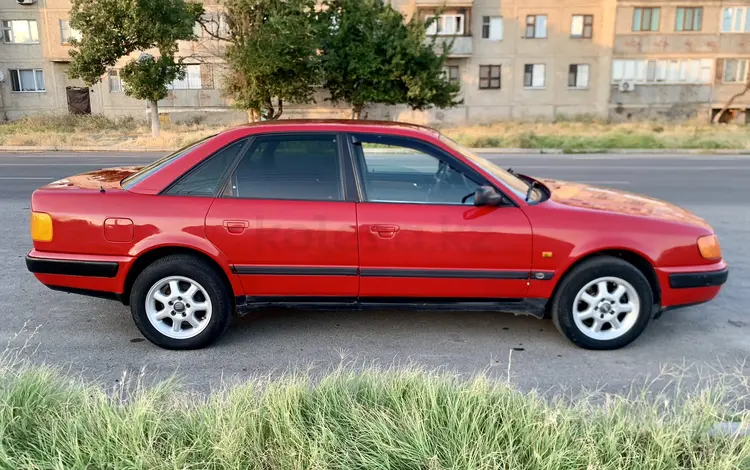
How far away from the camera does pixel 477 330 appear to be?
484 centimetres

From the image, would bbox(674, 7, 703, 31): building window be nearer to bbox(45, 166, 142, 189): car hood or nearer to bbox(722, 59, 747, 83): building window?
bbox(722, 59, 747, 83): building window

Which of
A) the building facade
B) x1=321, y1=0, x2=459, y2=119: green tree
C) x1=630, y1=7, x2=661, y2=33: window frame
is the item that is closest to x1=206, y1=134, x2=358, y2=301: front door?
x1=321, y1=0, x2=459, y2=119: green tree

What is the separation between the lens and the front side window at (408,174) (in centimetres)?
439

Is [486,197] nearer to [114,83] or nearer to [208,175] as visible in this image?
[208,175]

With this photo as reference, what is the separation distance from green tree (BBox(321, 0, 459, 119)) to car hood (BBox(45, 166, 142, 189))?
19.6 meters

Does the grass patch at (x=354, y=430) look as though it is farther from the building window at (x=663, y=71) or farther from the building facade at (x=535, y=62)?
the building window at (x=663, y=71)

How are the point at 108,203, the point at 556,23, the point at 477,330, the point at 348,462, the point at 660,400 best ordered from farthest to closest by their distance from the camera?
the point at 556,23 → the point at 477,330 → the point at 108,203 → the point at 660,400 → the point at 348,462

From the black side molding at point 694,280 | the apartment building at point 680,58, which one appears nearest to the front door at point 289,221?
the black side molding at point 694,280

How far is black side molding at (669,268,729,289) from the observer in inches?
170

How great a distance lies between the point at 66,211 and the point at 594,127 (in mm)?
32051

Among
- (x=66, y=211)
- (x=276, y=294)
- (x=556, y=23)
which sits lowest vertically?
(x=276, y=294)

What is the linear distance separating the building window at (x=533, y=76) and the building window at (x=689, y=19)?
885cm

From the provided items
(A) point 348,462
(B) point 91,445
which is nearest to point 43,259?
(B) point 91,445

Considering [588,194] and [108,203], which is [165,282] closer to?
[108,203]
